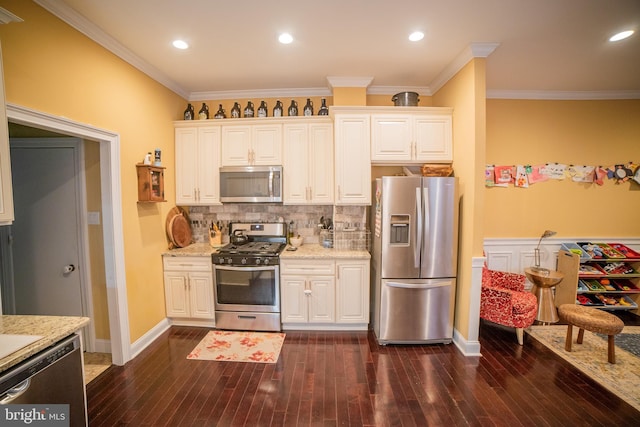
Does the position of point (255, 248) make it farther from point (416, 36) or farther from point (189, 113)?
point (416, 36)

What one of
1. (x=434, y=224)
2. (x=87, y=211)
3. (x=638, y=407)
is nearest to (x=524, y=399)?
(x=638, y=407)

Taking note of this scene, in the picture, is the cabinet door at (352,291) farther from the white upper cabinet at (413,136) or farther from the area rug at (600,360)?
the area rug at (600,360)

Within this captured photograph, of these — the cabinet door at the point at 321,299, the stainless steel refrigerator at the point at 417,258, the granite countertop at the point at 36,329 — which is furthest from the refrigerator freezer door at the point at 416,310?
the granite countertop at the point at 36,329

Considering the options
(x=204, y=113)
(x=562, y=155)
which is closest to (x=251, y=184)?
(x=204, y=113)

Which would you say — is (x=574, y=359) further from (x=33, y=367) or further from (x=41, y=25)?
(x=41, y=25)

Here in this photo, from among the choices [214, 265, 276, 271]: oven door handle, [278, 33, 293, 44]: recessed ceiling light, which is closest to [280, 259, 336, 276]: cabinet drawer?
[214, 265, 276, 271]: oven door handle

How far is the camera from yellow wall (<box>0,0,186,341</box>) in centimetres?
172

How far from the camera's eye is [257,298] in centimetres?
306

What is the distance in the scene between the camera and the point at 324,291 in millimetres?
3064

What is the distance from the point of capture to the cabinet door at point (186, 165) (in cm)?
338

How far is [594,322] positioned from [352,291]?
232 cm

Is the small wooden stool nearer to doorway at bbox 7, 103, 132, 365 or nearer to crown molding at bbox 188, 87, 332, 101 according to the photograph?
crown molding at bbox 188, 87, 332, 101

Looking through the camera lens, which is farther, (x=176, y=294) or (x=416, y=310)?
(x=176, y=294)

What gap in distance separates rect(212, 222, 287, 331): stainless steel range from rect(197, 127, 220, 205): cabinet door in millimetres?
790
